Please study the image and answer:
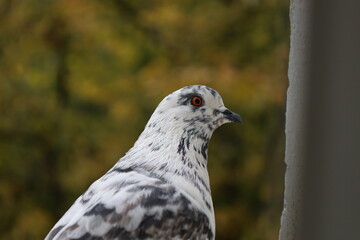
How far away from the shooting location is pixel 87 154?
16.5ft

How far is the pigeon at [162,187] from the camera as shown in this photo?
1625 mm

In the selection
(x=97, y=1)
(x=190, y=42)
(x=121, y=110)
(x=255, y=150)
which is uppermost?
(x=97, y=1)

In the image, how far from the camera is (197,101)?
78.3 inches

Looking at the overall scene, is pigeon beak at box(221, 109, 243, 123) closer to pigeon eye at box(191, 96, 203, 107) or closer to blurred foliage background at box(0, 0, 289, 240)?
pigeon eye at box(191, 96, 203, 107)

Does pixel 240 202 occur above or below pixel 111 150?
below

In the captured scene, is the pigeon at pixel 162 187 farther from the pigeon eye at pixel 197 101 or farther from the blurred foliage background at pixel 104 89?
the blurred foliage background at pixel 104 89

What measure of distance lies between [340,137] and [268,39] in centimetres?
442

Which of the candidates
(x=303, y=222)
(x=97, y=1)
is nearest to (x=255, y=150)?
(x=97, y=1)

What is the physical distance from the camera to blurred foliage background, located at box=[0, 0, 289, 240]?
16.0ft

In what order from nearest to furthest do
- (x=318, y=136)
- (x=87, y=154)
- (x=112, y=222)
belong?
(x=318, y=136)
(x=112, y=222)
(x=87, y=154)

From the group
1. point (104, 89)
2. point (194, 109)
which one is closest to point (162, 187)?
point (194, 109)

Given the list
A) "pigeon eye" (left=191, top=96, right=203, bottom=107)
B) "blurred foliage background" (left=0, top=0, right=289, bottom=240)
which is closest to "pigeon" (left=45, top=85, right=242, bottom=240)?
"pigeon eye" (left=191, top=96, right=203, bottom=107)

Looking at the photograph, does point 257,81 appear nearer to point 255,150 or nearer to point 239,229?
point 255,150

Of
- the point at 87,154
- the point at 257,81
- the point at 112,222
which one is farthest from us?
the point at 87,154
